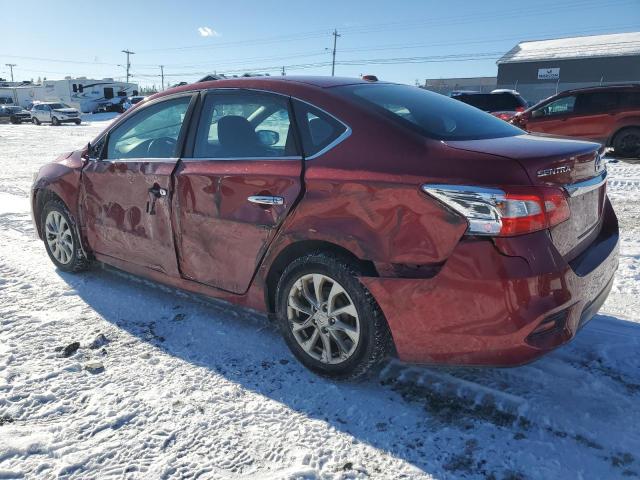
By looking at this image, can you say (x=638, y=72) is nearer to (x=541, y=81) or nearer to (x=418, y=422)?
(x=541, y=81)

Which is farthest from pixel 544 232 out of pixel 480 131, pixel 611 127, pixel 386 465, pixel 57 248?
pixel 611 127

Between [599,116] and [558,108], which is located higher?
[558,108]

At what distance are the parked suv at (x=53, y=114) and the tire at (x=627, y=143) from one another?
3361 cm

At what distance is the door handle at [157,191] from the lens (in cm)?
343

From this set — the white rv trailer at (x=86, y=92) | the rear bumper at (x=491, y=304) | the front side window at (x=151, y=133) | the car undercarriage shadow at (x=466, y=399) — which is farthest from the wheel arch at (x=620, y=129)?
the white rv trailer at (x=86, y=92)

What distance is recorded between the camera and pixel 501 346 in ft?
7.48

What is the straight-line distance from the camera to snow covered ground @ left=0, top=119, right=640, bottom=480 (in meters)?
2.19

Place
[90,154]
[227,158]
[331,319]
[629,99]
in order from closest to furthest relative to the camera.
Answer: [331,319]
[227,158]
[90,154]
[629,99]

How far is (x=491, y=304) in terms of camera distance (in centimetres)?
223

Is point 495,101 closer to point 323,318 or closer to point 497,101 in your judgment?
point 497,101

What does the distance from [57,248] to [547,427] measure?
13.6 ft

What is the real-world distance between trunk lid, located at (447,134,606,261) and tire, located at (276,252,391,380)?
865 millimetres

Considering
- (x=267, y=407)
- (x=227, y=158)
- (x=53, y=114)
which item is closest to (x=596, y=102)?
(x=227, y=158)

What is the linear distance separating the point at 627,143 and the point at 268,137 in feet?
35.4
